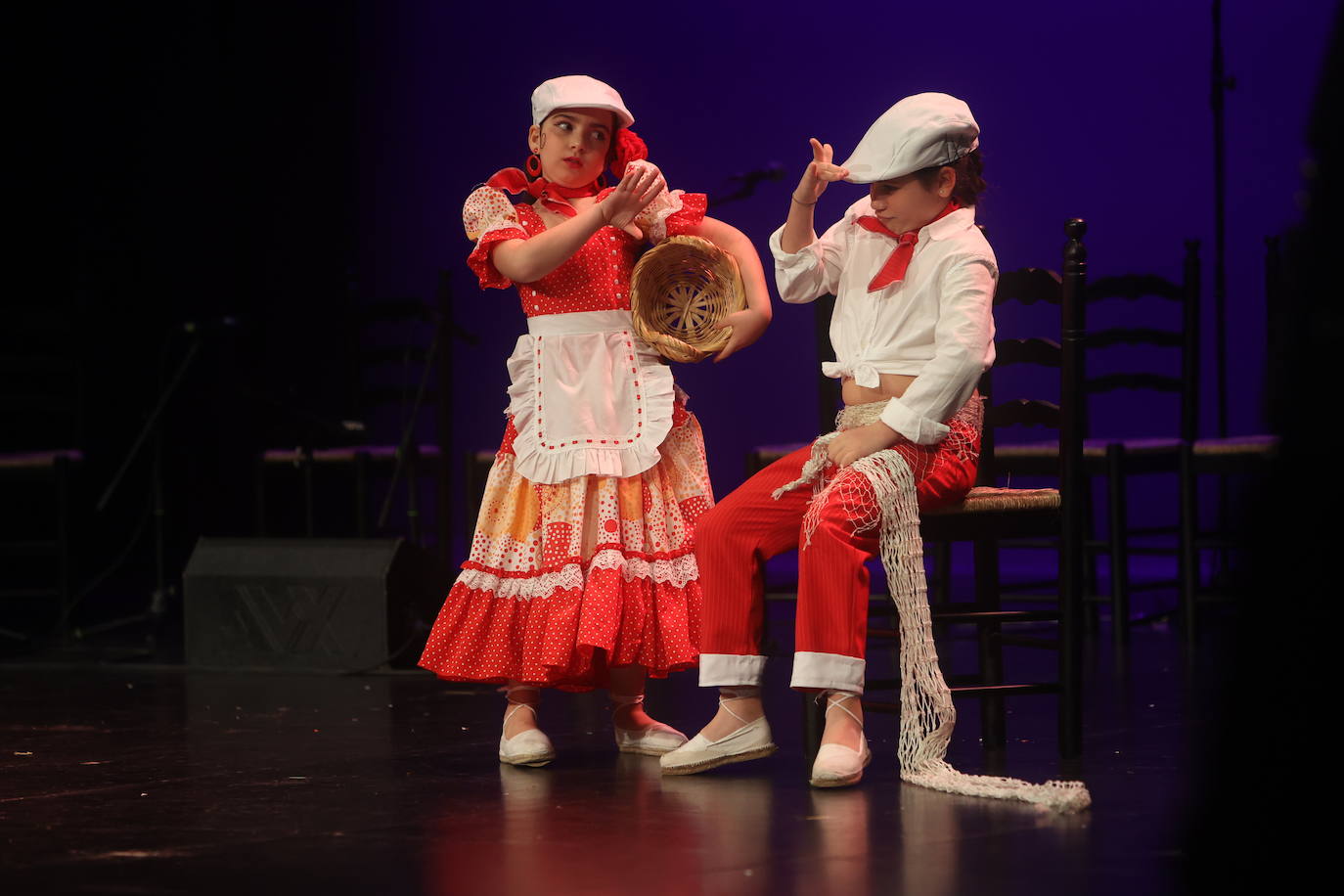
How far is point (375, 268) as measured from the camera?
678 centimetres

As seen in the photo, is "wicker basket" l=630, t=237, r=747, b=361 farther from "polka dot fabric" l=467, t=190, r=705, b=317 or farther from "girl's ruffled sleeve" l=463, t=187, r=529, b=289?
"girl's ruffled sleeve" l=463, t=187, r=529, b=289

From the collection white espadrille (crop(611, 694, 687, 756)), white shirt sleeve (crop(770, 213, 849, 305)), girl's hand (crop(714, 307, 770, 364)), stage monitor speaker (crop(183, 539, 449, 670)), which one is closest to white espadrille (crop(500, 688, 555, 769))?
white espadrille (crop(611, 694, 687, 756))

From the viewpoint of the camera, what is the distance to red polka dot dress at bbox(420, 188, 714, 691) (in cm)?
261

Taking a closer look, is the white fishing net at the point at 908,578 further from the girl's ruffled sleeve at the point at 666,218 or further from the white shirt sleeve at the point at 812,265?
Result: the girl's ruffled sleeve at the point at 666,218

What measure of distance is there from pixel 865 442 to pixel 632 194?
555 millimetres

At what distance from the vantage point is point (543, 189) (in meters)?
2.74

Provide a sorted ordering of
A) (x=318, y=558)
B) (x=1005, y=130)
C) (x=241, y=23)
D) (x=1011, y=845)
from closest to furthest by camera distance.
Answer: (x=1011, y=845) → (x=318, y=558) → (x=1005, y=130) → (x=241, y=23)

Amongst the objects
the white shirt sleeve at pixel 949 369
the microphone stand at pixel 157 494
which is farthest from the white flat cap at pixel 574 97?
the microphone stand at pixel 157 494

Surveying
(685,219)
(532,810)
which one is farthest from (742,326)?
(532,810)

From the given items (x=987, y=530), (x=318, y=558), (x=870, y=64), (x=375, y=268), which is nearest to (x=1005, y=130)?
(x=870, y=64)

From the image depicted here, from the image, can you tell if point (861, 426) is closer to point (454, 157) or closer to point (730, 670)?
point (730, 670)

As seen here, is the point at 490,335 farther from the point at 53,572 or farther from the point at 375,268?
the point at 53,572

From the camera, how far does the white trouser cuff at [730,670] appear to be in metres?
2.38

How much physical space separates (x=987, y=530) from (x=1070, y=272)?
0.44m
